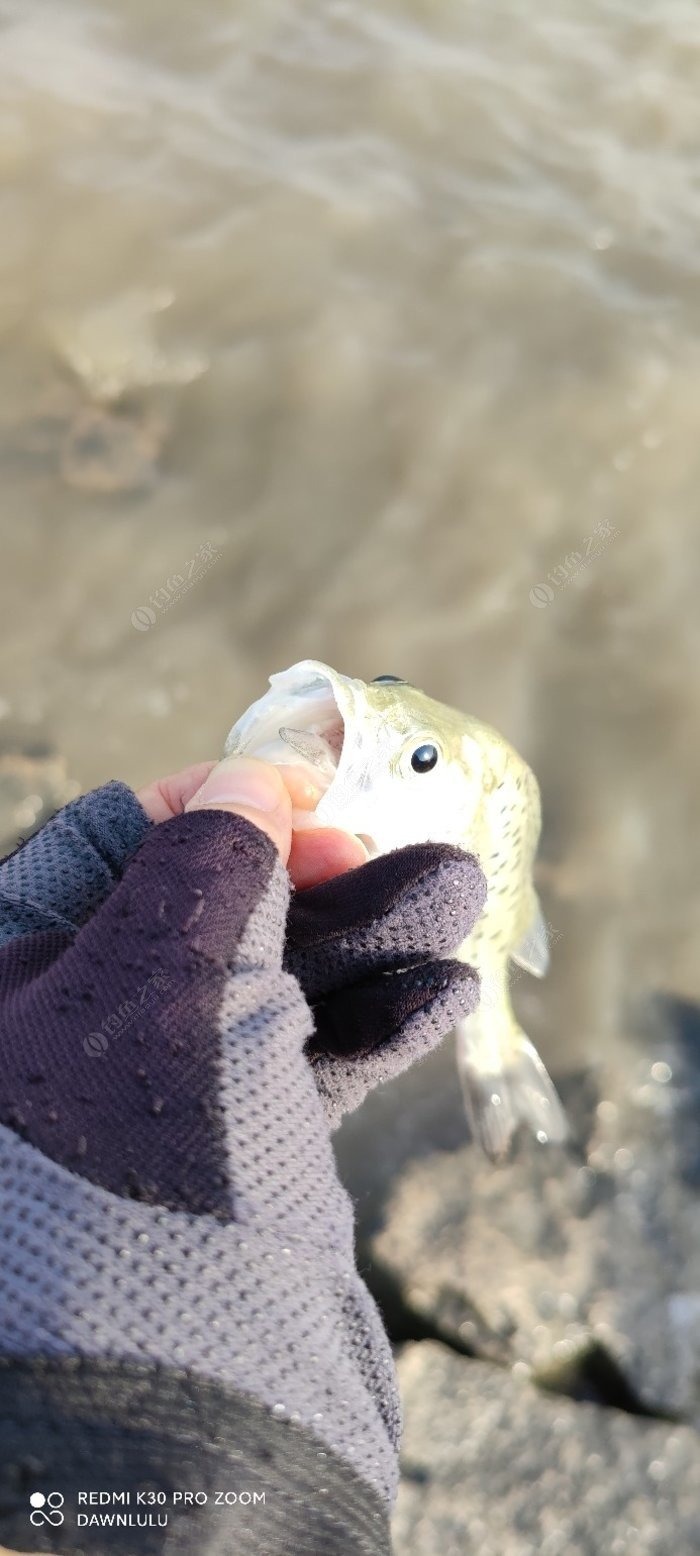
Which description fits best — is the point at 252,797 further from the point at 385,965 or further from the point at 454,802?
the point at 454,802

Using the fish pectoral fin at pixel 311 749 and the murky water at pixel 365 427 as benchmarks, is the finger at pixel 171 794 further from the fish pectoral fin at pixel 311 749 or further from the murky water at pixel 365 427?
the murky water at pixel 365 427

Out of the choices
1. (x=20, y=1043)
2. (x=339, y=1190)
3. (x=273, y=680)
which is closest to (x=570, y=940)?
(x=273, y=680)

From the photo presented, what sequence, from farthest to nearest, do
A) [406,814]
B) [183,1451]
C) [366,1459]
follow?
[406,814] < [366,1459] < [183,1451]

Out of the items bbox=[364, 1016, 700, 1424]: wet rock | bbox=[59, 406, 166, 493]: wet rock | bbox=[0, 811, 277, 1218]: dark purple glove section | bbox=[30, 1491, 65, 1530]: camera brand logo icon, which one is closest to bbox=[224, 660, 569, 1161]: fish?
bbox=[364, 1016, 700, 1424]: wet rock

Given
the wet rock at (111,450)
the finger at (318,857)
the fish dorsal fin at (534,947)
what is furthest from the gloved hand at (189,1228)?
the wet rock at (111,450)

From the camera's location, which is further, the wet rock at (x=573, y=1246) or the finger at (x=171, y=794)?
the wet rock at (x=573, y=1246)

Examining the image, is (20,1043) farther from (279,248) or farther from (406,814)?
(279,248)

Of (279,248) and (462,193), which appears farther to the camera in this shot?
(462,193)
